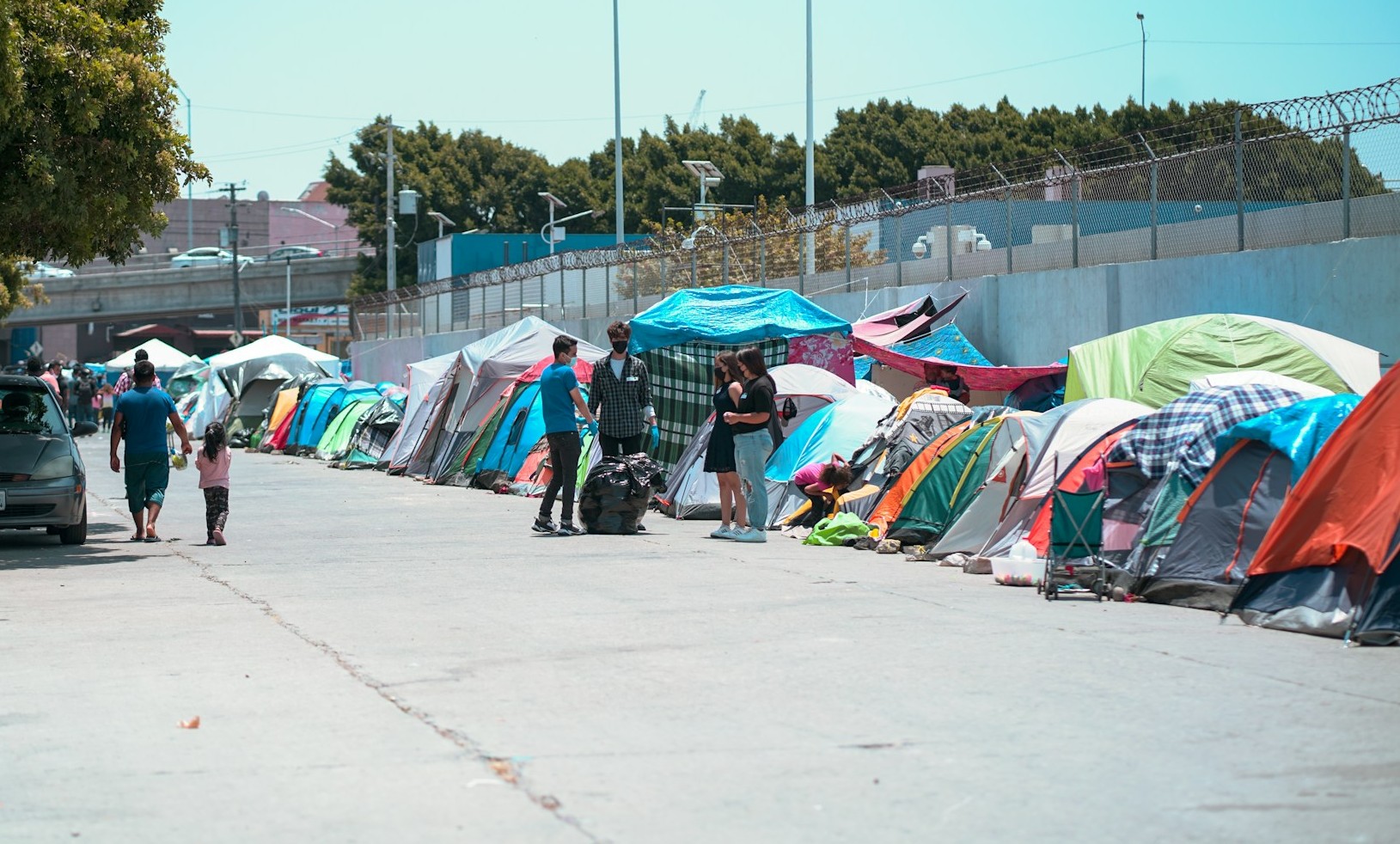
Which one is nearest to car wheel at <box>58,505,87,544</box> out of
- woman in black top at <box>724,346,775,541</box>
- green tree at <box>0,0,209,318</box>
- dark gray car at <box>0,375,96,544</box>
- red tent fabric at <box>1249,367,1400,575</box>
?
dark gray car at <box>0,375,96,544</box>

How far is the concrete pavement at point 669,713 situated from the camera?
17.1ft

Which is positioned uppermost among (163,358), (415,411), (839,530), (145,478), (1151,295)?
(163,358)

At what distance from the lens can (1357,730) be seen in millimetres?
6367

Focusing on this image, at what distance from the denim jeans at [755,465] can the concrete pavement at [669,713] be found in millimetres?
2333

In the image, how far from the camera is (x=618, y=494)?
48.6ft

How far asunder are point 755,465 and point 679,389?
15.8 feet

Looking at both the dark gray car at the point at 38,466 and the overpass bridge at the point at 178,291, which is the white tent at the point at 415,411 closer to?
the dark gray car at the point at 38,466

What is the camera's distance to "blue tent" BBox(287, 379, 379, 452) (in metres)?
33.3

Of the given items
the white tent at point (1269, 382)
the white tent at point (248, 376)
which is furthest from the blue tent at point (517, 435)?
the white tent at point (248, 376)

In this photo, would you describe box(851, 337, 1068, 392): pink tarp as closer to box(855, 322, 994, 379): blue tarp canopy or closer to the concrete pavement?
box(855, 322, 994, 379): blue tarp canopy

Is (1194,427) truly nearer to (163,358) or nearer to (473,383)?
(473,383)

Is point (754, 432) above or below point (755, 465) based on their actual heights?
above

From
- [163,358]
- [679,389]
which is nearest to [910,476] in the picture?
[679,389]

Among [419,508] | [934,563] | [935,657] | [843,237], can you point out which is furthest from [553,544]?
[843,237]
